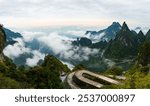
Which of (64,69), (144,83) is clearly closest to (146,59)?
(64,69)

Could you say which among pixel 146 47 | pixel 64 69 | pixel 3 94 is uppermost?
pixel 3 94

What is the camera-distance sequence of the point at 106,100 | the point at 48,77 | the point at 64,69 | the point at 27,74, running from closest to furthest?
the point at 106,100 → the point at 48,77 → the point at 27,74 → the point at 64,69

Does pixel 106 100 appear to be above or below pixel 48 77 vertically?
above

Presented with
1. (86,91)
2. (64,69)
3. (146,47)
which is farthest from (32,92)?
(64,69)

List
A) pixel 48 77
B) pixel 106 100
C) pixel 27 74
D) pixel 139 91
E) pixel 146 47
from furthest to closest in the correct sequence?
pixel 146 47 → pixel 27 74 → pixel 48 77 → pixel 139 91 → pixel 106 100

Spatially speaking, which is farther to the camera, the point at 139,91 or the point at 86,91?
the point at 139,91

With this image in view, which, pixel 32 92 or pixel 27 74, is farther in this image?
pixel 27 74

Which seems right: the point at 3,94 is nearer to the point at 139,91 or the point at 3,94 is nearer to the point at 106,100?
the point at 106,100

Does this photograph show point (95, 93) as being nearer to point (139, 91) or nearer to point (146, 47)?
point (139, 91)

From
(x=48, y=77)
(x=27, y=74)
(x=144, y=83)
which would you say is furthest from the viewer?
(x=27, y=74)

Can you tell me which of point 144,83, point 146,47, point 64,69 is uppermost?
point 144,83
